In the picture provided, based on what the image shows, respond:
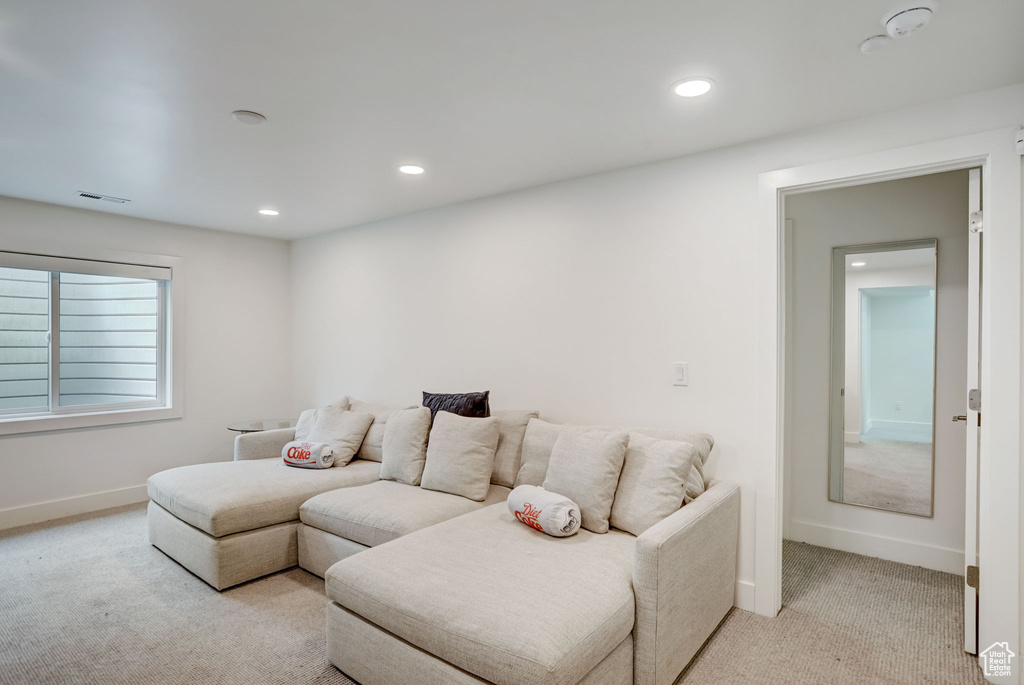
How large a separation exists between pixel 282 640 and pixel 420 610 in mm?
1017

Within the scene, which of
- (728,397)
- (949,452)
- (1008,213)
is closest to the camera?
(1008,213)

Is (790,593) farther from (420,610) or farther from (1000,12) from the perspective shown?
(1000,12)

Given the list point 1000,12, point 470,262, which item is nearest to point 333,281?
point 470,262

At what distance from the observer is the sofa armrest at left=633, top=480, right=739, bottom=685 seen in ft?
6.17

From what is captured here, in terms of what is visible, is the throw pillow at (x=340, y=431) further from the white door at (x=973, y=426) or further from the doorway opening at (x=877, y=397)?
the white door at (x=973, y=426)

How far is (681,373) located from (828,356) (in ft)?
4.50

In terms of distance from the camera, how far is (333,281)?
4.97 m

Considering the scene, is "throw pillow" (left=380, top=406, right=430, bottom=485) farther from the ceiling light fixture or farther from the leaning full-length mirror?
the ceiling light fixture

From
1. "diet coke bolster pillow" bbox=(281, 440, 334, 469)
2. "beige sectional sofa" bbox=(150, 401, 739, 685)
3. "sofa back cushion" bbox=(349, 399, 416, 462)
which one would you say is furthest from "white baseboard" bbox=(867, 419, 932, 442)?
"diet coke bolster pillow" bbox=(281, 440, 334, 469)

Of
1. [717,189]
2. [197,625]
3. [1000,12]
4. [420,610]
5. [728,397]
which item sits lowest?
[197,625]

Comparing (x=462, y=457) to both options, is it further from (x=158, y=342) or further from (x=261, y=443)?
(x=158, y=342)

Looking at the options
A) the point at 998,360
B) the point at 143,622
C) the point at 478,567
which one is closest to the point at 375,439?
the point at 143,622

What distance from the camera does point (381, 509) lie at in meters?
2.77

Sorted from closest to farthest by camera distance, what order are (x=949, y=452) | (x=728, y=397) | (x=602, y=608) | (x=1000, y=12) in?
(x=1000, y=12) < (x=602, y=608) < (x=728, y=397) < (x=949, y=452)
